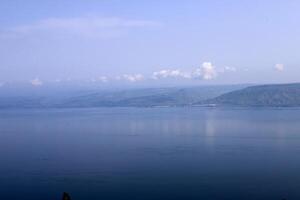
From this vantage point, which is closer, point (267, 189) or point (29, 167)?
point (267, 189)

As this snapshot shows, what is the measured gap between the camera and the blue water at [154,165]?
16125mm

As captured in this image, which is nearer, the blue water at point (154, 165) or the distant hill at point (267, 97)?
the blue water at point (154, 165)

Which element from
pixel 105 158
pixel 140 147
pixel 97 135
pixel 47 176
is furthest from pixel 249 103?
pixel 47 176

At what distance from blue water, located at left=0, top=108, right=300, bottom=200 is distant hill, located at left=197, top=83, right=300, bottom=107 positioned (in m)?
42.9

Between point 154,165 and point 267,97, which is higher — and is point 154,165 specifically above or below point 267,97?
below

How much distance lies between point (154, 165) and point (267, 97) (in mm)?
65467

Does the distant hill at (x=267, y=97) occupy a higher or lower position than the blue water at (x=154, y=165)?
higher

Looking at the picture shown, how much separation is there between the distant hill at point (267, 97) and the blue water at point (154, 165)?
42878mm

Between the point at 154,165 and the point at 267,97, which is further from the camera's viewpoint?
the point at 267,97

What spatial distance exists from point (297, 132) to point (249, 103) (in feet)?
153

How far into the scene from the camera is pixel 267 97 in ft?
274

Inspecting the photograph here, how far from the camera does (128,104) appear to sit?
10262 cm

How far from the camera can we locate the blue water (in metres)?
16.1

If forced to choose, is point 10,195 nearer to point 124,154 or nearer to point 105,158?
point 105,158
